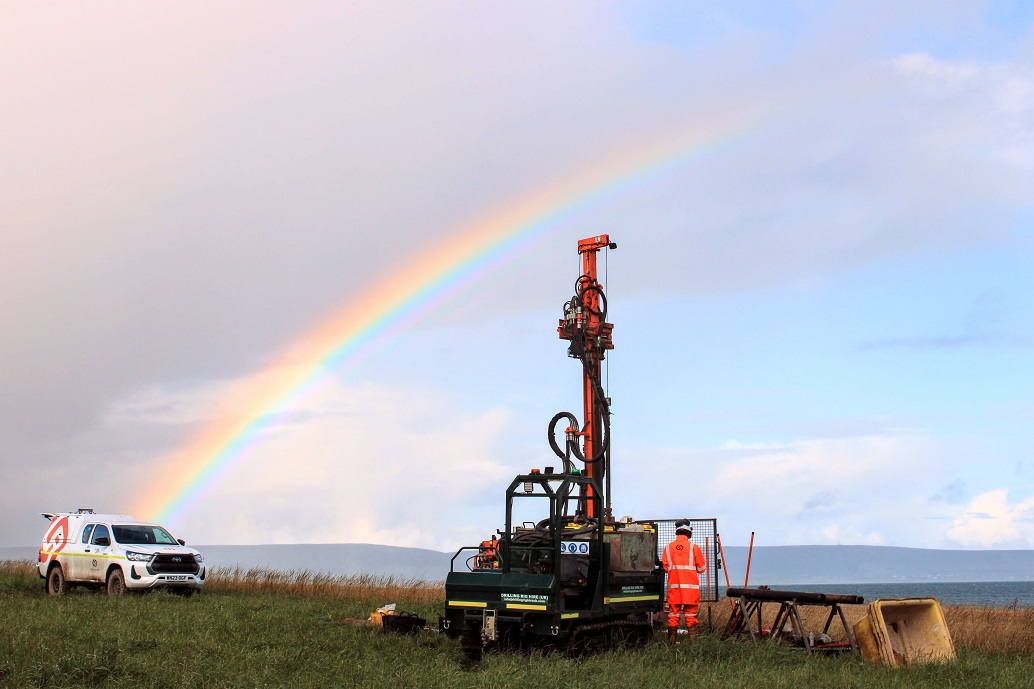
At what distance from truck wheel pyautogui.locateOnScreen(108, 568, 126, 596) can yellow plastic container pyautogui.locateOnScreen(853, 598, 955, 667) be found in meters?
17.7

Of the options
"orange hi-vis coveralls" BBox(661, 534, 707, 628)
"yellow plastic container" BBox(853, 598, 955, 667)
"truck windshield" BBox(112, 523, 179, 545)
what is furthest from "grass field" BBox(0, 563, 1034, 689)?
"truck windshield" BBox(112, 523, 179, 545)

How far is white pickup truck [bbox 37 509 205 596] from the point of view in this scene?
1009 inches

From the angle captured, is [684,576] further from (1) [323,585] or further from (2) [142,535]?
(2) [142,535]

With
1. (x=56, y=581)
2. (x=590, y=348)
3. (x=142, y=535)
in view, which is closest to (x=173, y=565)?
(x=142, y=535)

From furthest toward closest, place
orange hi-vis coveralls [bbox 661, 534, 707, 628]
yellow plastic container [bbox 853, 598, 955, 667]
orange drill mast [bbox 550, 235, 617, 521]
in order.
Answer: orange drill mast [bbox 550, 235, 617, 521], orange hi-vis coveralls [bbox 661, 534, 707, 628], yellow plastic container [bbox 853, 598, 955, 667]

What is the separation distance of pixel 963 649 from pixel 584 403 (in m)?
10.3

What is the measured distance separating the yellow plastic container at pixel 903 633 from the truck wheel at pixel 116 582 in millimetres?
17734

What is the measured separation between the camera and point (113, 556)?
26000 millimetres

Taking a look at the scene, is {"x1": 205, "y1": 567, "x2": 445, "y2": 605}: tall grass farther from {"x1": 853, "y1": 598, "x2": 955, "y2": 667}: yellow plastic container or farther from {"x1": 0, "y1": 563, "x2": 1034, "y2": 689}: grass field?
{"x1": 853, "y1": 598, "x2": 955, "y2": 667}: yellow plastic container

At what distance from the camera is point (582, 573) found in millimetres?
16109

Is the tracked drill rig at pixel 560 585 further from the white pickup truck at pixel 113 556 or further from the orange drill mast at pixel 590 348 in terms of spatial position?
the white pickup truck at pixel 113 556

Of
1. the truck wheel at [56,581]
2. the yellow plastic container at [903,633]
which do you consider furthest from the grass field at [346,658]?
the truck wheel at [56,581]

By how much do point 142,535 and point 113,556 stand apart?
4.31 ft

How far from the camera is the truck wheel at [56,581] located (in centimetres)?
2725
